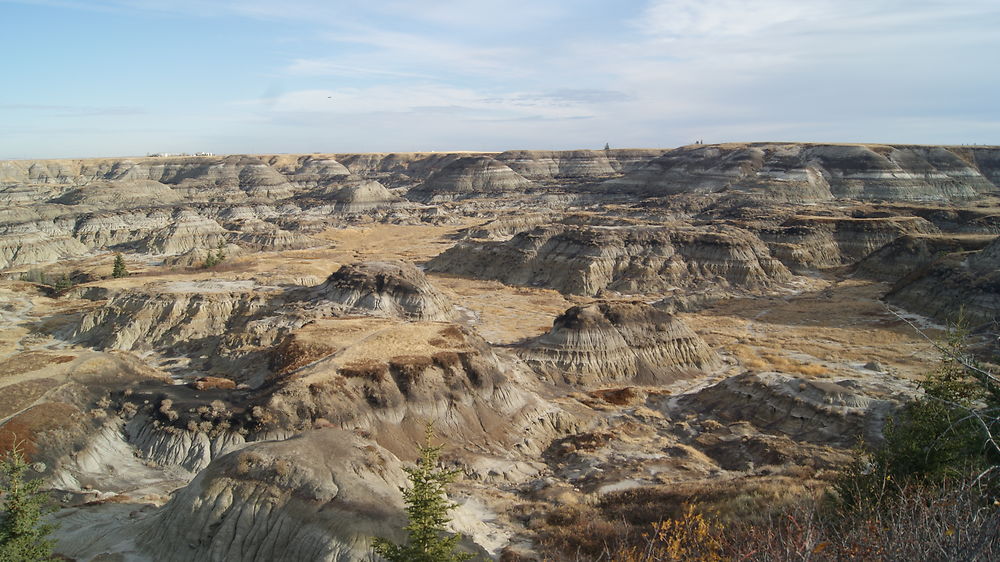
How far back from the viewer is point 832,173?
12988 centimetres

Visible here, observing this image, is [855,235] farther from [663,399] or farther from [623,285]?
[663,399]

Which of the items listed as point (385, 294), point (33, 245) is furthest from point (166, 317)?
point (33, 245)

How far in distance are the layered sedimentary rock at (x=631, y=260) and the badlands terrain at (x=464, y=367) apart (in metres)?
0.40

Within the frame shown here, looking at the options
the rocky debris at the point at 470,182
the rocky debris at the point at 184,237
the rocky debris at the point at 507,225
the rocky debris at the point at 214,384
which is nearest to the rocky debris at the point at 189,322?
the rocky debris at the point at 214,384

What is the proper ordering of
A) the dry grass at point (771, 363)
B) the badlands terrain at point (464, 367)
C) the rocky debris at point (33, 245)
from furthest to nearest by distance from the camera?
the rocky debris at point (33, 245), the dry grass at point (771, 363), the badlands terrain at point (464, 367)

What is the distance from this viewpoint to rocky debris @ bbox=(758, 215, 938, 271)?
86.9 m

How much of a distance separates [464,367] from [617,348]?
593 inches

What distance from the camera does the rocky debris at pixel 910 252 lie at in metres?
75.4

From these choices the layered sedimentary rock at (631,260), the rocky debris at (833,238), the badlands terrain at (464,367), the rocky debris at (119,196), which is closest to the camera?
the badlands terrain at (464,367)

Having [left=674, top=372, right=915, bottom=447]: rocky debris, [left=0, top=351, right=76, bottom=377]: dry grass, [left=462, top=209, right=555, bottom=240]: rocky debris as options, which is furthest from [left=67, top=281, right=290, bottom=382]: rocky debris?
[left=462, top=209, right=555, bottom=240]: rocky debris

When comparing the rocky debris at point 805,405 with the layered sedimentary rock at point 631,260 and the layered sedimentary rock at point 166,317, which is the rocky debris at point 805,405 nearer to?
the layered sedimentary rock at point 631,260

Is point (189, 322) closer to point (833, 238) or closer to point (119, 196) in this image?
point (833, 238)

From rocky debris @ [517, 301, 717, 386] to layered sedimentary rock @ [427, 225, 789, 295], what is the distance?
28.4 meters

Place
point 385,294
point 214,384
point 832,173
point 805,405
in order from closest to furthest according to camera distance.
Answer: point 805,405 → point 214,384 → point 385,294 → point 832,173
